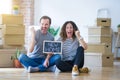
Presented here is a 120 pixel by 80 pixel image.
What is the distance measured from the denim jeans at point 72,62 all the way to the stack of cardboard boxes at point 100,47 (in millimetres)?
1024

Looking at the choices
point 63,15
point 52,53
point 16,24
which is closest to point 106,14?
point 63,15

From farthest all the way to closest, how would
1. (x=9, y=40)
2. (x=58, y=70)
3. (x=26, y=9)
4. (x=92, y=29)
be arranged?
1. (x=26, y=9)
2. (x=92, y=29)
3. (x=9, y=40)
4. (x=58, y=70)

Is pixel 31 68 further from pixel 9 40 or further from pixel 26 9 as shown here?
pixel 26 9

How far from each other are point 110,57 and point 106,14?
5.41 feet

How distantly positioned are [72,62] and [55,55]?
9.3 inches

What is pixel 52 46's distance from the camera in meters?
3.31

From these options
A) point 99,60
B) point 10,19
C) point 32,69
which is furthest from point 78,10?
point 32,69

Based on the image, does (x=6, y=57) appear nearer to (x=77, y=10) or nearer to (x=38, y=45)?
(x=38, y=45)

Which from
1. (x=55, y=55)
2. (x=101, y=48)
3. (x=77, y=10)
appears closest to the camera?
(x=55, y=55)

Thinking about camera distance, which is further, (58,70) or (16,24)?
(16,24)

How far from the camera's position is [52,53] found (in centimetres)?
331

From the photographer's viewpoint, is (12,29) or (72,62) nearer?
(72,62)

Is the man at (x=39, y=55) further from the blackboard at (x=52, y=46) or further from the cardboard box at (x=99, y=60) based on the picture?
the cardboard box at (x=99, y=60)

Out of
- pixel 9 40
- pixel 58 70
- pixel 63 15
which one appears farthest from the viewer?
pixel 63 15
